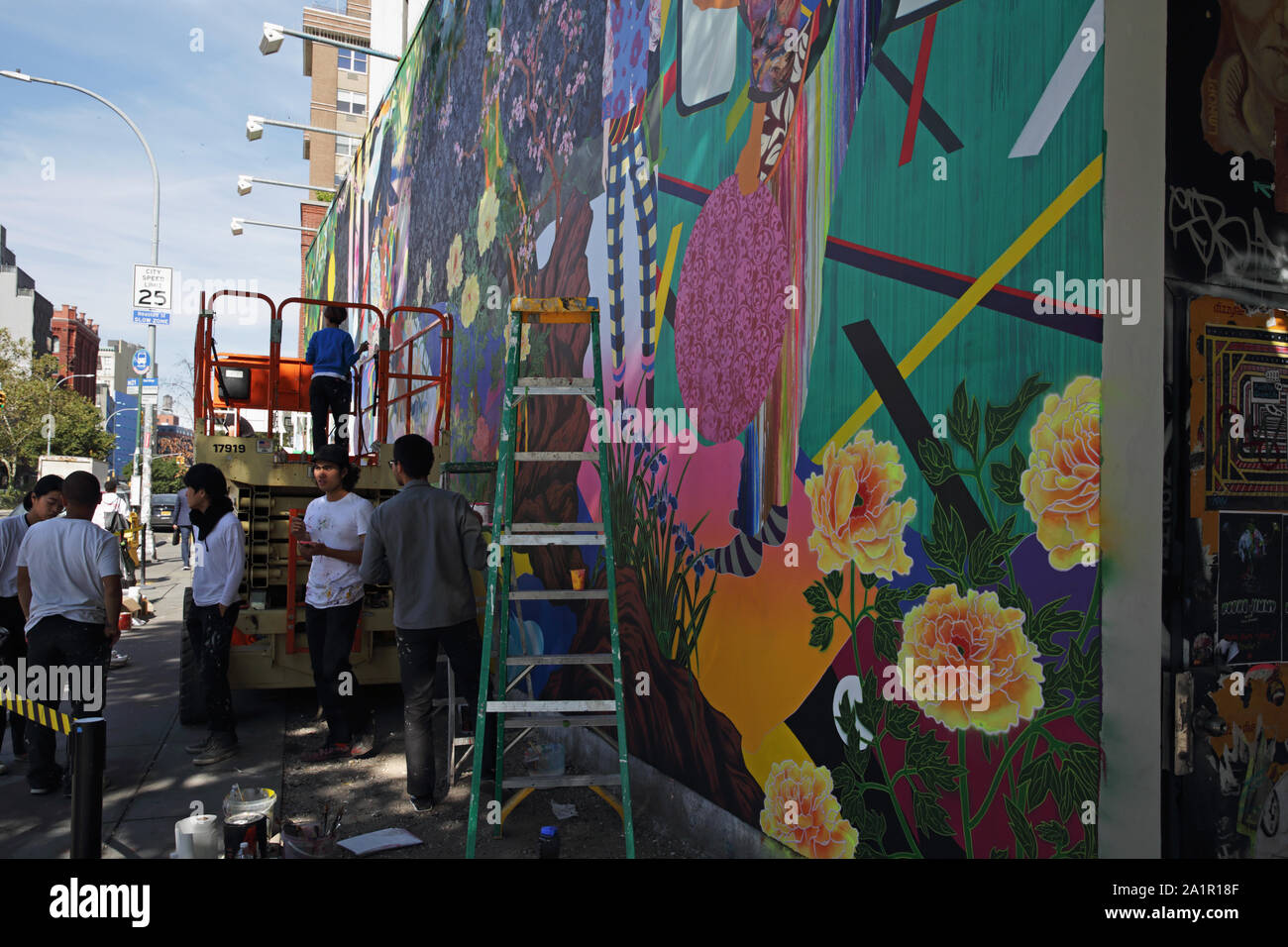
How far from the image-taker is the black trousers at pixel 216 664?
6.30 m

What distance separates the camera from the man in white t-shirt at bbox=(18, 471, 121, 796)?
213 inches

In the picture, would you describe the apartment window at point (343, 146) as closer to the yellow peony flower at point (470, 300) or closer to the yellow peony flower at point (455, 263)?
the yellow peony flower at point (455, 263)

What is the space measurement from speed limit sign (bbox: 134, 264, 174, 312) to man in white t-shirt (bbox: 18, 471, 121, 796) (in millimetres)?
12149

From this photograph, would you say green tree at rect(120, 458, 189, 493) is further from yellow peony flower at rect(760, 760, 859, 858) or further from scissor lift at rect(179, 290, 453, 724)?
yellow peony flower at rect(760, 760, 859, 858)

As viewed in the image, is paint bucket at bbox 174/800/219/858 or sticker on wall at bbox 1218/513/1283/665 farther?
paint bucket at bbox 174/800/219/858

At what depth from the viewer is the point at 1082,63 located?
104 inches

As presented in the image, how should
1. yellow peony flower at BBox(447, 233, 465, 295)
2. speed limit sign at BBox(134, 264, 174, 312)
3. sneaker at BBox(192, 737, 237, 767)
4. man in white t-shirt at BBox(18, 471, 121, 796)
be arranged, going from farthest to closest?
1. speed limit sign at BBox(134, 264, 174, 312)
2. yellow peony flower at BBox(447, 233, 465, 295)
3. sneaker at BBox(192, 737, 237, 767)
4. man in white t-shirt at BBox(18, 471, 121, 796)

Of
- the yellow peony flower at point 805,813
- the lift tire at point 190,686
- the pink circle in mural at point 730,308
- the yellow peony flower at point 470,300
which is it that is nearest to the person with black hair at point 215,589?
the lift tire at point 190,686

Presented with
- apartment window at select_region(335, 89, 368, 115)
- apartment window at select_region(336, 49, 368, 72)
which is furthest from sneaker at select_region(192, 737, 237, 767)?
apartment window at select_region(336, 49, 368, 72)

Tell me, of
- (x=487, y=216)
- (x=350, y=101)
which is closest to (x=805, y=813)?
(x=487, y=216)

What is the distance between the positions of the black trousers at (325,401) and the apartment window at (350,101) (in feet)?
158

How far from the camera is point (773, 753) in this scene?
13.3 ft

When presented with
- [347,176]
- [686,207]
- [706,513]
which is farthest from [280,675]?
[347,176]
